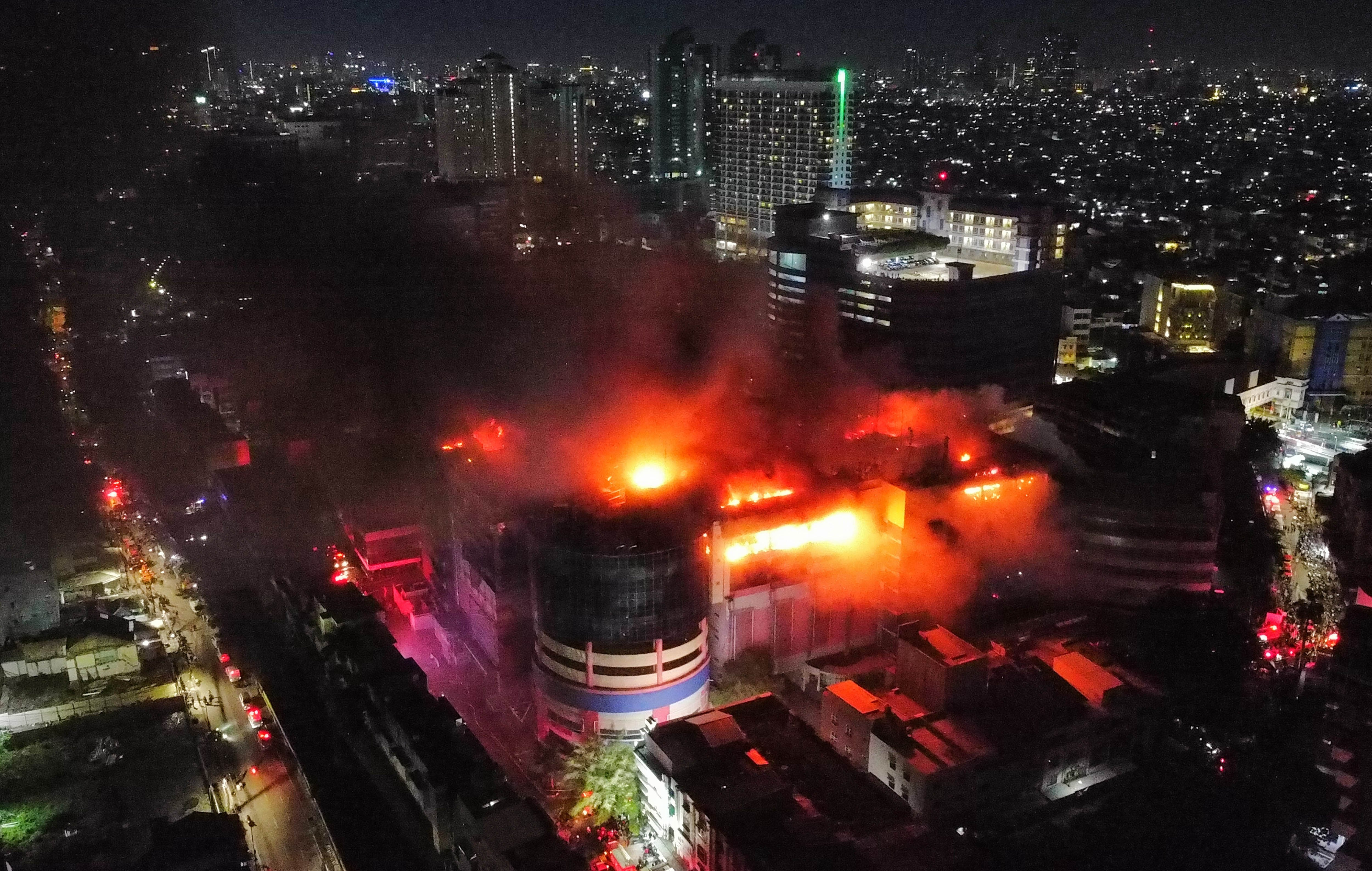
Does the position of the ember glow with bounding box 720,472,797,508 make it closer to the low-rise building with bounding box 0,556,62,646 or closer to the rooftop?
the rooftop

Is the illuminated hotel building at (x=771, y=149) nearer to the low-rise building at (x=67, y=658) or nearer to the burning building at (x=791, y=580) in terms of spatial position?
the burning building at (x=791, y=580)

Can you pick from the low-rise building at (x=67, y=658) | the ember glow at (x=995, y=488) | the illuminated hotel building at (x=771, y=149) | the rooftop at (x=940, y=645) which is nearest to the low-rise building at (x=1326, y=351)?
the ember glow at (x=995, y=488)

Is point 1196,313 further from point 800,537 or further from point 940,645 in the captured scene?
point 940,645

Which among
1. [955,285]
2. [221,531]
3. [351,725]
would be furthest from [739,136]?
[351,725]

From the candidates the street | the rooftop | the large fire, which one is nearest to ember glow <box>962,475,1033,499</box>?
the rooftop

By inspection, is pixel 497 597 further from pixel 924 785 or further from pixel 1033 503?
pixel 1033 503
